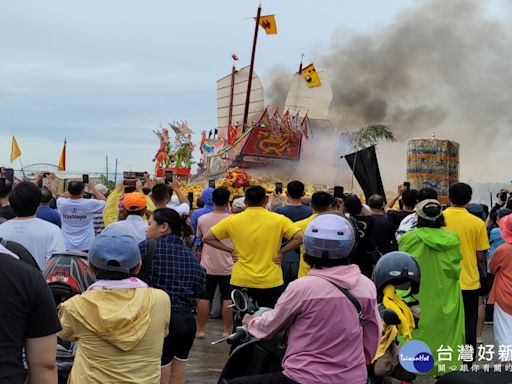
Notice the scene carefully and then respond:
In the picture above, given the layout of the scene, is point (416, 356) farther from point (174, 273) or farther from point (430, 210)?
point (430, 210)

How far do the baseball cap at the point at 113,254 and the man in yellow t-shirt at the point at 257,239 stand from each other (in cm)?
281

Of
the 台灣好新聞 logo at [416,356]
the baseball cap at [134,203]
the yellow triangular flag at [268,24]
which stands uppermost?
the yellow triangular flag at [268,24]

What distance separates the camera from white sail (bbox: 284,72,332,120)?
4728cm

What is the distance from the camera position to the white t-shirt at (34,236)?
→ 4758 millimetres

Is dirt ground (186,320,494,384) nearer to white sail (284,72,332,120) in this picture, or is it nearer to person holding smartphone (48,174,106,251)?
person holding smartphone (48,174,106,251)

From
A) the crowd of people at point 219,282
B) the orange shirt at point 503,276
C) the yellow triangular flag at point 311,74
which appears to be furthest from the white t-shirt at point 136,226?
the yellow triangular flag at point 311,74

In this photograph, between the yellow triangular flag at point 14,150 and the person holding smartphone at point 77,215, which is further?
the yellow triangular flag at point 14,150

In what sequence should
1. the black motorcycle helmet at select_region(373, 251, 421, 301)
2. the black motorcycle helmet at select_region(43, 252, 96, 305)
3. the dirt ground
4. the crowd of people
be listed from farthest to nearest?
the dirt ground → the black motorcycle helmet at select_region(373, 251, 421, 301) → the black motorcycle helmet at select_region(43, 252, 96, 305) → the crowd of people

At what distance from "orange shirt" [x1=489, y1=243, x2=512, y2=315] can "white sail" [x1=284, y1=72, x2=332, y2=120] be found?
41.7 metres

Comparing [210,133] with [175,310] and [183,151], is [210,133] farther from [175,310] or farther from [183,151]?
[175,310]

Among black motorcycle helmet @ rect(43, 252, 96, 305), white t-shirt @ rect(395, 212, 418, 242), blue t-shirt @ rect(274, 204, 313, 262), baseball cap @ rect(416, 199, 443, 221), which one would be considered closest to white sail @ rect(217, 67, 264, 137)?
blue t-shirt @ rect(274, 204, 313, 262)

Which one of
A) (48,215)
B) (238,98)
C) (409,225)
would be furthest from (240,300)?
Result: (238,98)

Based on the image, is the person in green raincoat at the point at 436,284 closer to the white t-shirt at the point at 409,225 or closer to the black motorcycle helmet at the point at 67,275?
the white t-shirt at the point at 409,225

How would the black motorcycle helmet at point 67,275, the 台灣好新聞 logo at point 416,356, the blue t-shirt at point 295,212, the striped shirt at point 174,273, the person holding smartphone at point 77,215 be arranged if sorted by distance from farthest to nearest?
1. the person holding smartphone at point 77,215
2. the blue t-shirt at point 295,212
3. the striped shirt at point 174,273
4. the black motorcycle helmet at point 67,275
5. the 台灣好新聞 logo at point 416,356
